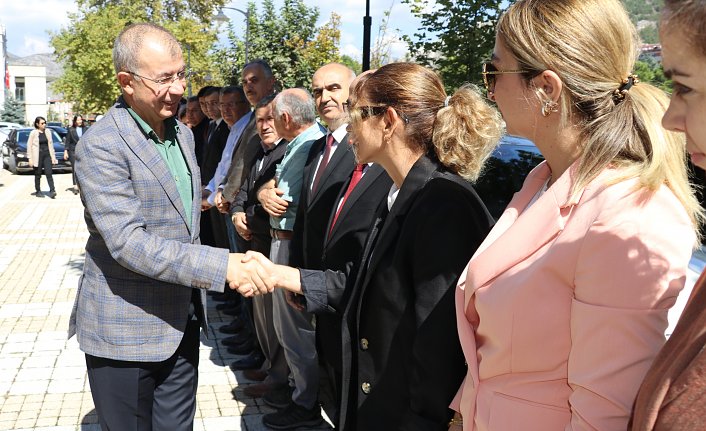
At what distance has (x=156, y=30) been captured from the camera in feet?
9.30

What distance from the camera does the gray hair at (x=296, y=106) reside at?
4.57m

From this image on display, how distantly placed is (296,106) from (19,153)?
75.4 feet

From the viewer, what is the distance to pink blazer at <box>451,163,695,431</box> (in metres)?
1.35

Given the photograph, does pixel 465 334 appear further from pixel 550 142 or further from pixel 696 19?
pixel 696 19

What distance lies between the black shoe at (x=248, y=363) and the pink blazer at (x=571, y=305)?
3741 millimetres

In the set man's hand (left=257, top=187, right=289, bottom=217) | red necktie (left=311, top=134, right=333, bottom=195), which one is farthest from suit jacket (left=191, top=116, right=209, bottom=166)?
red necktie (left=311, top=134, right=333, bottom=195)

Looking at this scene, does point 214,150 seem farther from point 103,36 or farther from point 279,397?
point 103,36

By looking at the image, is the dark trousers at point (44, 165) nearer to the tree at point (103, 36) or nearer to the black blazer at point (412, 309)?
the tree at point (103, 36)

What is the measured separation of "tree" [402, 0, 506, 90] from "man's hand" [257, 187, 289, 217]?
92.3 inches

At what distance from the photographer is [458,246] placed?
2.12 m

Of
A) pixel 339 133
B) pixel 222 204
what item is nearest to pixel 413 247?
pixel 339 133

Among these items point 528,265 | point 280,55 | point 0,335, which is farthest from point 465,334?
point 280,55

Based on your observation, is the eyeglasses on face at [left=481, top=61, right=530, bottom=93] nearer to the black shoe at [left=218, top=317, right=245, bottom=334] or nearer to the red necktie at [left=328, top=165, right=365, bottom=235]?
the red necktie at [left=328, top=165, right=365, bottom=235]

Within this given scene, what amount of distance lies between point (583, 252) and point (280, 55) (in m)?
12.3
